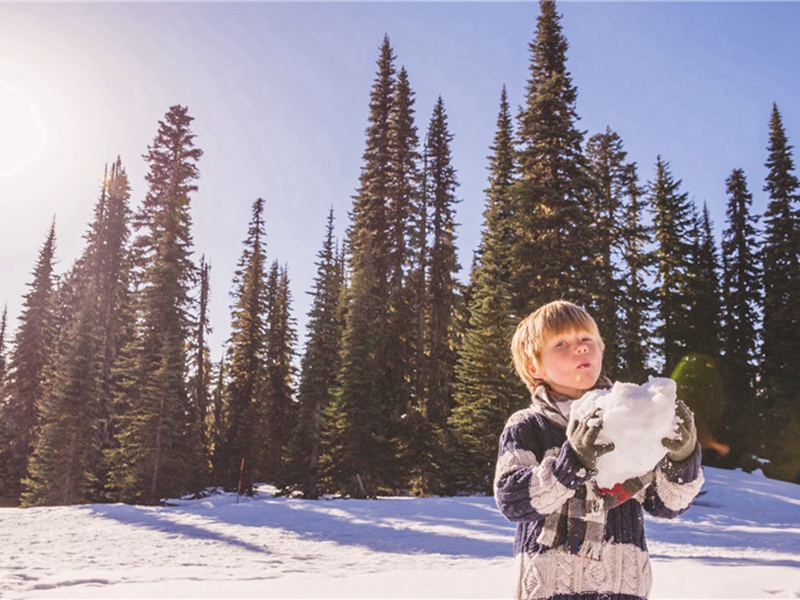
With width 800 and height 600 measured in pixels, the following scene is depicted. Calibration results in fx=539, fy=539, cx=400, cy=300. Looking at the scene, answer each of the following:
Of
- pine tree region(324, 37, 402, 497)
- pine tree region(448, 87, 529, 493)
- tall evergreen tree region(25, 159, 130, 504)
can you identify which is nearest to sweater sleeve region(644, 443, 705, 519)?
pine tree region(448, 87, 529, 493)

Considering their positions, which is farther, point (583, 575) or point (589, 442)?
point (583, 575)

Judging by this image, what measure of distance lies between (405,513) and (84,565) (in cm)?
708

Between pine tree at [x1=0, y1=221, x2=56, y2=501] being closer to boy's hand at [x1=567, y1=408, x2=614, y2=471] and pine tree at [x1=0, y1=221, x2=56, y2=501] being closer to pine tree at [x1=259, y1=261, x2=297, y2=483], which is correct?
pine tree at [x1=259, y1=261, x2=297, y2=483]

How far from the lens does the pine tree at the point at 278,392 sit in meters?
36.2

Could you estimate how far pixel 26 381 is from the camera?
38.0 meters

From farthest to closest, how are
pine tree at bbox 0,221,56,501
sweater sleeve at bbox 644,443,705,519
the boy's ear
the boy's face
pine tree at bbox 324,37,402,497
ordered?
pine tree at bbox 0,221,56,501
pine tree at bbox 324,37,402,497
the boy's ear
the boy's face
sweater sleeve at bbox 644,443,705,519

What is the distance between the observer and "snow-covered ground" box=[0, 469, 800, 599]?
18.4ft

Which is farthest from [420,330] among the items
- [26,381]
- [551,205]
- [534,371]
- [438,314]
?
[26,381]

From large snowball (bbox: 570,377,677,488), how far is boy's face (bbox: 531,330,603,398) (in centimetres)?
41

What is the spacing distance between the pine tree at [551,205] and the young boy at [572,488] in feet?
52.8

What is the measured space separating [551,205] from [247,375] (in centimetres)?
2386

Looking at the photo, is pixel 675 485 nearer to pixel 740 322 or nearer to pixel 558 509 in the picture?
pixel 558 509

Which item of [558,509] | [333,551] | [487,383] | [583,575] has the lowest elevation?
[333,551]

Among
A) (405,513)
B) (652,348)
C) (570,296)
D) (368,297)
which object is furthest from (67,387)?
(652,348)
